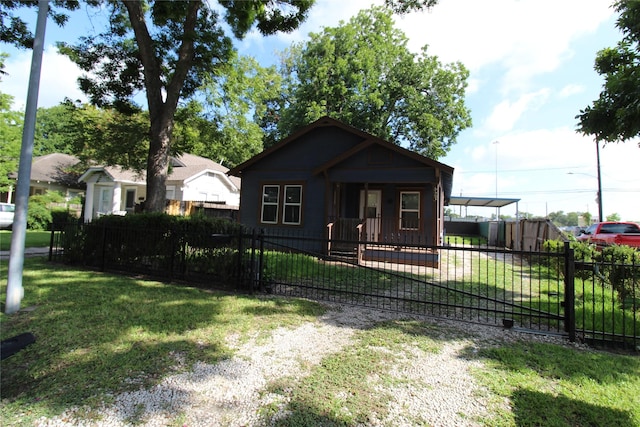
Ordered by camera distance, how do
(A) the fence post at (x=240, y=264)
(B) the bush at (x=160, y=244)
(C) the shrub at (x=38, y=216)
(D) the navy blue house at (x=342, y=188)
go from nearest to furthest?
(A) the fence post at (x=240, y=264) < (B) the bush at (x=160, y=244) < (D) the navy blue house at (x=342, y=188) < (C) the shrub at (x=38, y=216)

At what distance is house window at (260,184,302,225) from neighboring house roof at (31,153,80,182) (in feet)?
63.8

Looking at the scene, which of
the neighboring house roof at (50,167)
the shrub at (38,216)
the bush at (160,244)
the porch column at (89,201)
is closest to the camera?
the bush at (160,244)

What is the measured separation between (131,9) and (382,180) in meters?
A: 9.51

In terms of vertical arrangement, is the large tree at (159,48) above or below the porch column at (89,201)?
above

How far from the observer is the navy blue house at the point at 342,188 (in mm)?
11859

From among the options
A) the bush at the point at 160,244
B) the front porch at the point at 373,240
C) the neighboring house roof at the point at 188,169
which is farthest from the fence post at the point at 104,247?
the neighboring house roof at the point at 188,169

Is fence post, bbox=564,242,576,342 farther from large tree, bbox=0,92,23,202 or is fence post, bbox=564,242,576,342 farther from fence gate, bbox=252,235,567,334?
large tree, bbox=0,92,23,202

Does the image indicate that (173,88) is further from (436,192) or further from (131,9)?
(436,192)

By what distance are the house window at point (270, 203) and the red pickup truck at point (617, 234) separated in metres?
13.1

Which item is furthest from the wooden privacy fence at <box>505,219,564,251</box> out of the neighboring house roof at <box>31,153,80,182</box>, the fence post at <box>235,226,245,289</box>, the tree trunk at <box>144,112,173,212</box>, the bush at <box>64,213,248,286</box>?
the neighboring house roof at <box>31,153,80,182</box>

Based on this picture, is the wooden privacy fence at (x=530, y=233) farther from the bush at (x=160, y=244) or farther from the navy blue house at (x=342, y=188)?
the bush at (x=160, y=244)

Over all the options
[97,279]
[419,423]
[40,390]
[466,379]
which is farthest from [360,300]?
[97,279]

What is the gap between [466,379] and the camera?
3.36 metres

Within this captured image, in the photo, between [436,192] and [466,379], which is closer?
[466,379]
